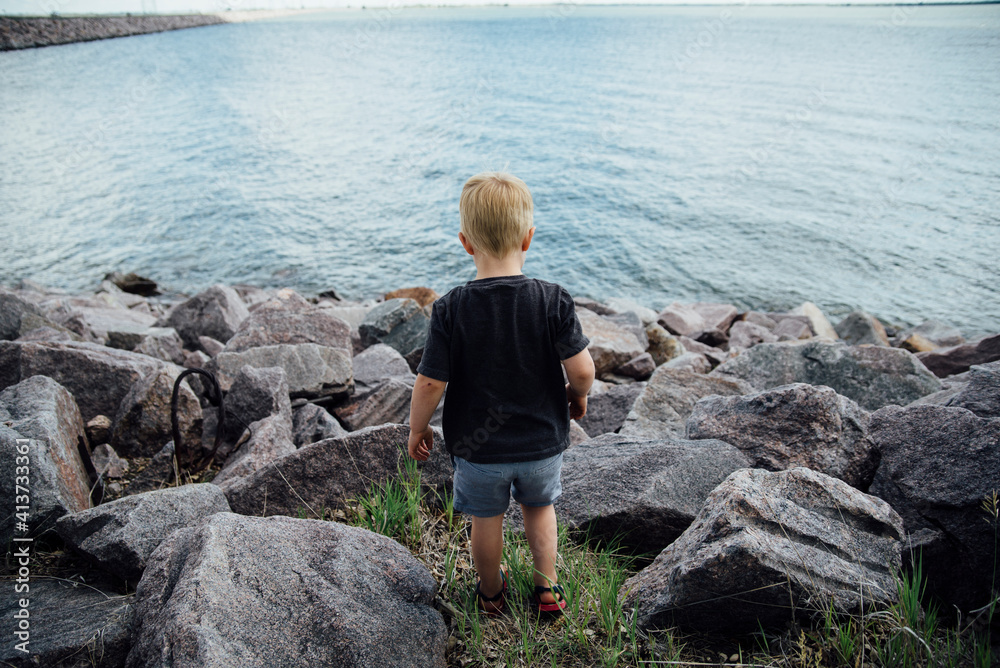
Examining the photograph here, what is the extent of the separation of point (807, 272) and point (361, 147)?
1717 centimetres

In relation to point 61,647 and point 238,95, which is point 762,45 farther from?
point 61,647

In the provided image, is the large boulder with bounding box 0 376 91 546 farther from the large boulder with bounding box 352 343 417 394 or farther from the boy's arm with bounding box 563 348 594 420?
the boy's arm with bounding box 563 348 594 420

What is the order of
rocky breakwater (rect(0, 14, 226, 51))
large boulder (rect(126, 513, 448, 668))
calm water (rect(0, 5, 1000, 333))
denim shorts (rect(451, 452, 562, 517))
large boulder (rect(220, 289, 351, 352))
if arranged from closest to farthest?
large boulder (rect(126, 513, 448, 668)) → denim shorts (rect(451, 452, 562, 517)) → large boulder (rect(220, 289, 351, 352)) → calm water (rect(0, 5, 1000, 333)) → rocky breakwater (rect(0, 14, 226, 51))

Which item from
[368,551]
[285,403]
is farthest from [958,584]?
[285,403]

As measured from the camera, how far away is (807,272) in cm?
1308

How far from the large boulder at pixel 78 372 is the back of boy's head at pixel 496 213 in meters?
3.34

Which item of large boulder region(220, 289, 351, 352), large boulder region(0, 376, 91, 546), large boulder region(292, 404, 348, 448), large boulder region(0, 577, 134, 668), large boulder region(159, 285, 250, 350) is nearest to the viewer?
large boulder region(0, 577, 134, 668)

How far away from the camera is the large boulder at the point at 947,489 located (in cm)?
252

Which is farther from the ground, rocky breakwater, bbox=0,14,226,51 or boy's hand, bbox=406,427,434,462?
rocky breakwater, bbox=0,14,226,51

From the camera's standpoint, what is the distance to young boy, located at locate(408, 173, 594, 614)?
2.33 metres

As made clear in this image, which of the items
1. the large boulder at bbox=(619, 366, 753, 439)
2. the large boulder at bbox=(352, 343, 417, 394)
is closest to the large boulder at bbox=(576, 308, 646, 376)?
the large boulder at bbox=(619, 366, 753, 439)

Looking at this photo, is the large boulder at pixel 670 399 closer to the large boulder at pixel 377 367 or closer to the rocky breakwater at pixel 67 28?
the large boulder at pixel 377 367

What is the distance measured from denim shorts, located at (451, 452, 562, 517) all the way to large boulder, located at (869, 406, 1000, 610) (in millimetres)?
1714

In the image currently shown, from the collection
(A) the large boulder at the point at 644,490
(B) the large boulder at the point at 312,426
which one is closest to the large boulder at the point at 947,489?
(A) the large boulder at the point at 644,490
